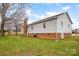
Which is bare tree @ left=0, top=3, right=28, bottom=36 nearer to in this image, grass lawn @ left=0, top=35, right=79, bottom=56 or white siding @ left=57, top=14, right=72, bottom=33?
grass lawn @ left=0, top=35, right=79, bottom=56

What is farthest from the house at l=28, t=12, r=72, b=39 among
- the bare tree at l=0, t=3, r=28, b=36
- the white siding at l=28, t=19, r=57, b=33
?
the bare tree at l=0, t=3, r=28, b=36

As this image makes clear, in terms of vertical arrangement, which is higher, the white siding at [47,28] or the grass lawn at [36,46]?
the white siding at [47,28]

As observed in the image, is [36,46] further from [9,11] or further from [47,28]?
[9,11]

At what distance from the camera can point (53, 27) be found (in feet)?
10.1

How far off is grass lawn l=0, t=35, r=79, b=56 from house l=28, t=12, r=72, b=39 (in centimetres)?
6

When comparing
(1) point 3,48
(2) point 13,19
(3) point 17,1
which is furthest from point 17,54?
(3) point 17,1

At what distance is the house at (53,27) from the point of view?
3.05 metres

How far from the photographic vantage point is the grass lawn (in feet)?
10.0

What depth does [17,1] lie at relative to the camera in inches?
120

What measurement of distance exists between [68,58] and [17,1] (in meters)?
0.84

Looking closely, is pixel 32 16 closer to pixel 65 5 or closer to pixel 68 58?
pixel 65 5

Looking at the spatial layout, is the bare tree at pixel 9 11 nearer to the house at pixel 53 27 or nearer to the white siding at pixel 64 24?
the house at pixel 53 27

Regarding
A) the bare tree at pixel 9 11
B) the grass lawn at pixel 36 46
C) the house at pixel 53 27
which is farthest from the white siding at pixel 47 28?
the bare tree at pixel 9 11

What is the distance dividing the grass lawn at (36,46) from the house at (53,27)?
6 centimetres
